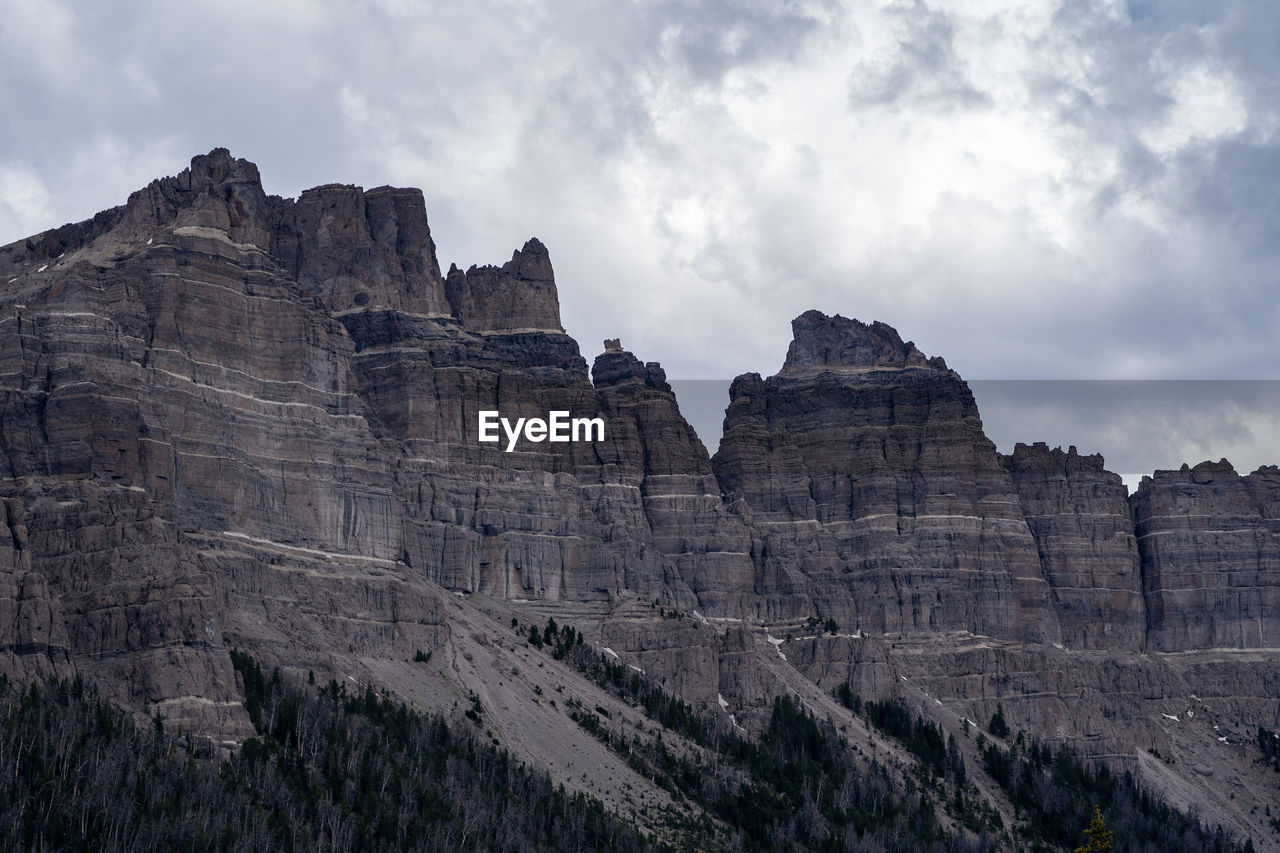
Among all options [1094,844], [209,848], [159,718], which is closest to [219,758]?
[159,718]

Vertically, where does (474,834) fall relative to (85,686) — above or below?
below

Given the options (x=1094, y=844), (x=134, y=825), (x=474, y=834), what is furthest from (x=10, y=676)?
(x=1094, y=844)

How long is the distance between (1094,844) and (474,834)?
50737mm

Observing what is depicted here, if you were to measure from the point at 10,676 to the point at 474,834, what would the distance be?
38.5m

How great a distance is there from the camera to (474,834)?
200 metres

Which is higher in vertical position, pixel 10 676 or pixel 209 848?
pixel 10 676

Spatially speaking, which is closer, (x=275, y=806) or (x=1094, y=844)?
(x=1094, y=844)

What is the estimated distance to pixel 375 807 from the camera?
198 metres

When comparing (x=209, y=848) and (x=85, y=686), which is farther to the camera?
(x=85, y=686)

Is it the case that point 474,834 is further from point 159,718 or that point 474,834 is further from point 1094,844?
point 1094,844

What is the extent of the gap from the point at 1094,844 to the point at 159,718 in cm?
7350

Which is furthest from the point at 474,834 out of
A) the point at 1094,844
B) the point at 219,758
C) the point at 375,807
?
the point at 1094,844

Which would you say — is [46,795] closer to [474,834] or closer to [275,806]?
[275,806]

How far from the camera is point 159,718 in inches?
7790
